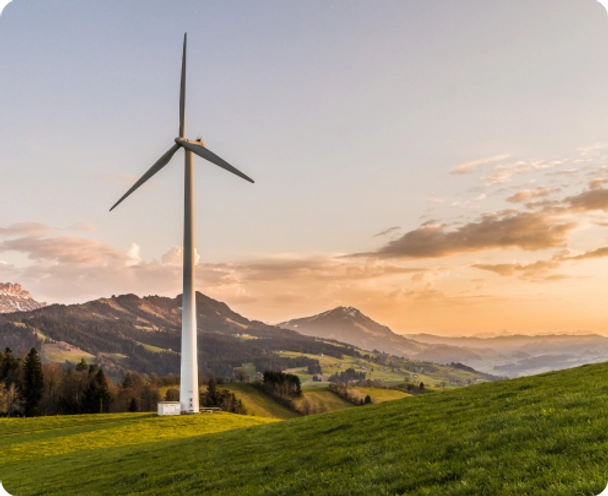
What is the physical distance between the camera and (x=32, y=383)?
142375 millimetres

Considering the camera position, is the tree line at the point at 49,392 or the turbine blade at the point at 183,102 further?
the tree line at the point at 49,392

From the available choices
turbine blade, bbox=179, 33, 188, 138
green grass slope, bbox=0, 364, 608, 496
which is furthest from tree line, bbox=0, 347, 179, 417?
green grass slope, bbox=0, 364, 608, 496

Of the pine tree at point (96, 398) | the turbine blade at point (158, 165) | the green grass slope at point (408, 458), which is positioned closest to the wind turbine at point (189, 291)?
the turbine blade at point (158, 165)

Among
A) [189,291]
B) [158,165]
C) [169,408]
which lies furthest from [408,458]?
[158,165]

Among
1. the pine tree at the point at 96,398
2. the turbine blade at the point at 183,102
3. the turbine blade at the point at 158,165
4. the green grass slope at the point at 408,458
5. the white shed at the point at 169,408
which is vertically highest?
the turbine blade at the point at 183,102

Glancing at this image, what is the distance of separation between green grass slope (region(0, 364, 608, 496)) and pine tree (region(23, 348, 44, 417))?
116862mm

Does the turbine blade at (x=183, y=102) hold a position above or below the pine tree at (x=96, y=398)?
above

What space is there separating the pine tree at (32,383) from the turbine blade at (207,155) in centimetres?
9340

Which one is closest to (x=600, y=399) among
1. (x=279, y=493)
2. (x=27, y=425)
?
(x=279, y=493)

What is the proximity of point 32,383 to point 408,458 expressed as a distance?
148 meters

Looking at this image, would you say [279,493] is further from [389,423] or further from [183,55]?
[183,55]

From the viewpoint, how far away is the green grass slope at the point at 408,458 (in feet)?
46.7

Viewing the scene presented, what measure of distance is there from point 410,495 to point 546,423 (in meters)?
6.26

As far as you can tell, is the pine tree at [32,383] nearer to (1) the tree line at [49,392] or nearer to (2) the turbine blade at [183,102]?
(1) the tree line at [49,392]
